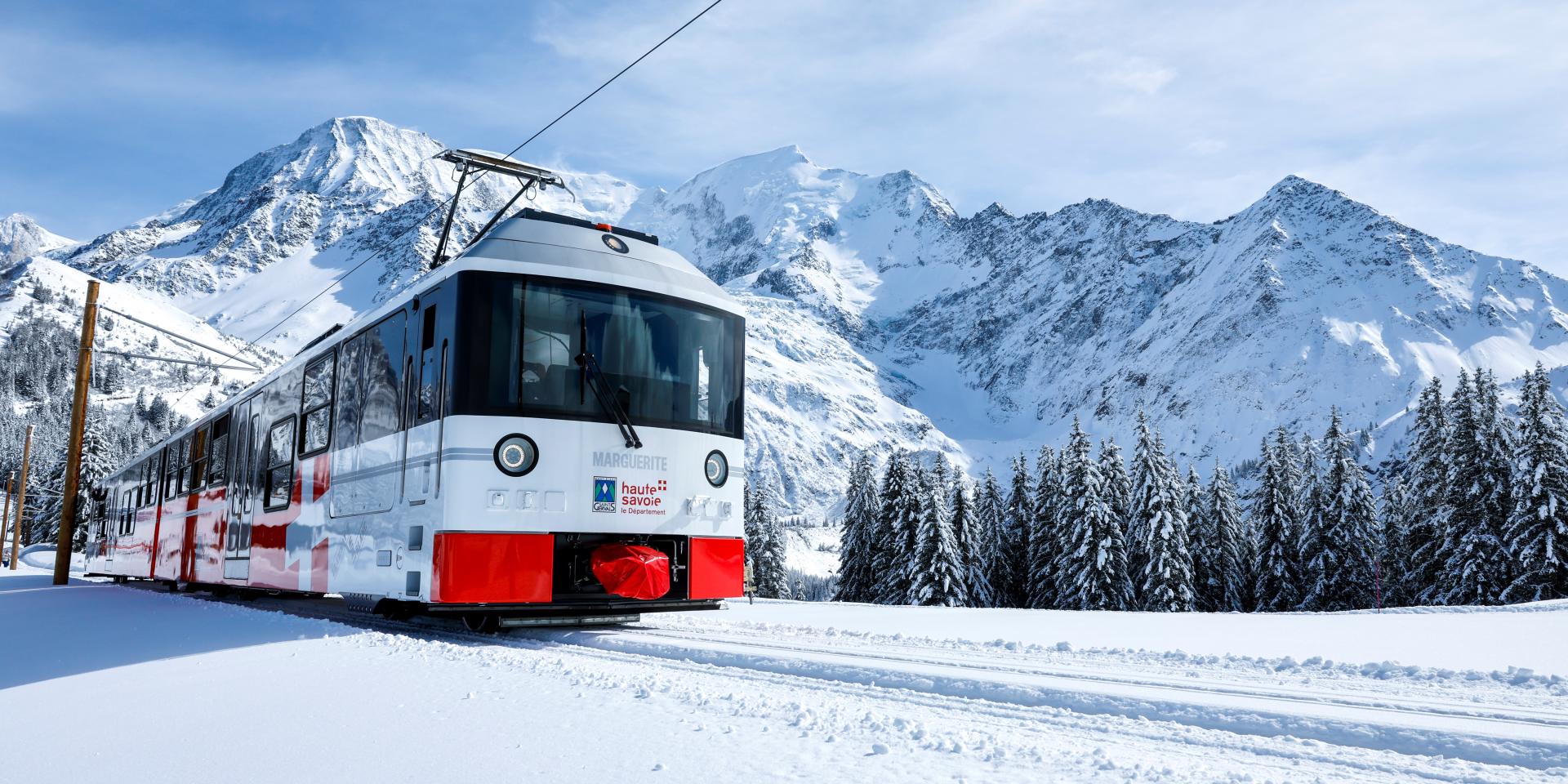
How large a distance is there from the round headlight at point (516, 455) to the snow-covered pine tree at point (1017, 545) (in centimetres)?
3879

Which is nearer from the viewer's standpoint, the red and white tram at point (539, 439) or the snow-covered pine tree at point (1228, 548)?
the red and white tram at point (539, 439)

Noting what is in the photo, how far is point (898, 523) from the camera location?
42.1m

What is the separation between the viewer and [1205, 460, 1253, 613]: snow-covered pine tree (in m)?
44.1

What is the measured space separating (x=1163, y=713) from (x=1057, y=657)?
2.68m

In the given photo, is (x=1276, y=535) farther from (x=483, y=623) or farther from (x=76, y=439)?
(x=76, y=439)

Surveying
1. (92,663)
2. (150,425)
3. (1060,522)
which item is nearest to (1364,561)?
(1060,522)

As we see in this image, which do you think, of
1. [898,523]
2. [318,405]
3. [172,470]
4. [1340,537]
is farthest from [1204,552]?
[318,405]

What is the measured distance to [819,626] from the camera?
1070cm

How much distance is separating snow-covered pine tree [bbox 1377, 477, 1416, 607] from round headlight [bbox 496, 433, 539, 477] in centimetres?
3852

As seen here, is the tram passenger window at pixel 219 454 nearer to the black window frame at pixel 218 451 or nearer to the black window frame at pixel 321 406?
the black window frame at pixel 218 451

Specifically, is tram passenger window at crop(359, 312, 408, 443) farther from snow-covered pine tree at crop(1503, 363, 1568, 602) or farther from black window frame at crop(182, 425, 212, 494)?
→ snow-covered pine tree at crop(1503, 363, 1568, 602)

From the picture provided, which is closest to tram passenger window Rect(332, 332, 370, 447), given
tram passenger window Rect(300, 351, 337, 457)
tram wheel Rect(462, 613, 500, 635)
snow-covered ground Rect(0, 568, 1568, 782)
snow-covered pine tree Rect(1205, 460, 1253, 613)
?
tram passenger window Rect(300, 351, 337, 457)

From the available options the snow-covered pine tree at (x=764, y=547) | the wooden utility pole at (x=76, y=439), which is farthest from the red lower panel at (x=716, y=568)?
the snow-covered pine tree at (x=764, y=547)

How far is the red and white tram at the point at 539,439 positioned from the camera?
8.30m
